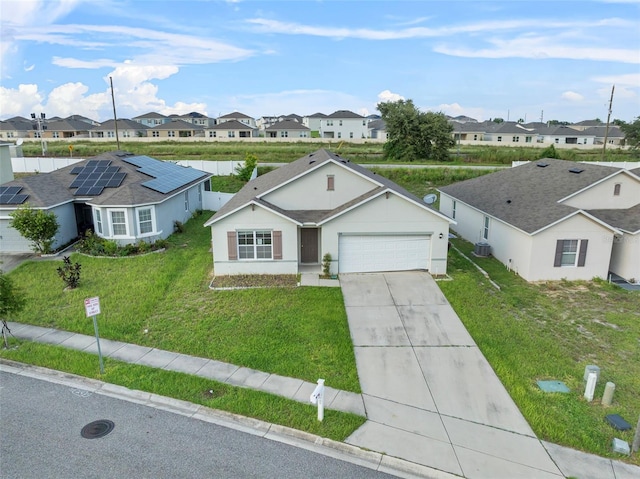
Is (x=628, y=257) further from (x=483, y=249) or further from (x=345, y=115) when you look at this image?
(x=345, y=115)

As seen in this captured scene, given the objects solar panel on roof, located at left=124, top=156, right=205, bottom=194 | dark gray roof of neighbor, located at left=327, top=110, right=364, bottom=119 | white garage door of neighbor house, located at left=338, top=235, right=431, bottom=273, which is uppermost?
dark gray roof of neighbor, located at left=327, top=110, right=364, bottom=119

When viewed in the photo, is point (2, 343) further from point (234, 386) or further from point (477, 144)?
point (477, 144)

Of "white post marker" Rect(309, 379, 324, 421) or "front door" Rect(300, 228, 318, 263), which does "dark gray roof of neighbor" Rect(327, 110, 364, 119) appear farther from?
"white post marker" Rect(309, 379, 324, 421)

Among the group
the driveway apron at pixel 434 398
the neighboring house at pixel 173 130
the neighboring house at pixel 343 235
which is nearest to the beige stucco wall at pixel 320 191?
the neighboring house at pixel 343 235

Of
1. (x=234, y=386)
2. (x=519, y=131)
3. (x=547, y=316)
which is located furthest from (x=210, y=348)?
(x=519, y=131)

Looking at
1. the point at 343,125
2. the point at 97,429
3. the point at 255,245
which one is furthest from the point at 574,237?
the point at 343,125

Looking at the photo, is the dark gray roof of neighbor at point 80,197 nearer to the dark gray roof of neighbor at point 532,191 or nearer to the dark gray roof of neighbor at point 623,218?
the dark gray roof of neighbor at point 532,191

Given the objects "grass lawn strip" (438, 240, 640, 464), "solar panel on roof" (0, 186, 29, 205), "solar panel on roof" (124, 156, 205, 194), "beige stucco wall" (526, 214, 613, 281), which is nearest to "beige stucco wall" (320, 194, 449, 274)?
"grass lawn strip" (438, 240, 640, 464)
